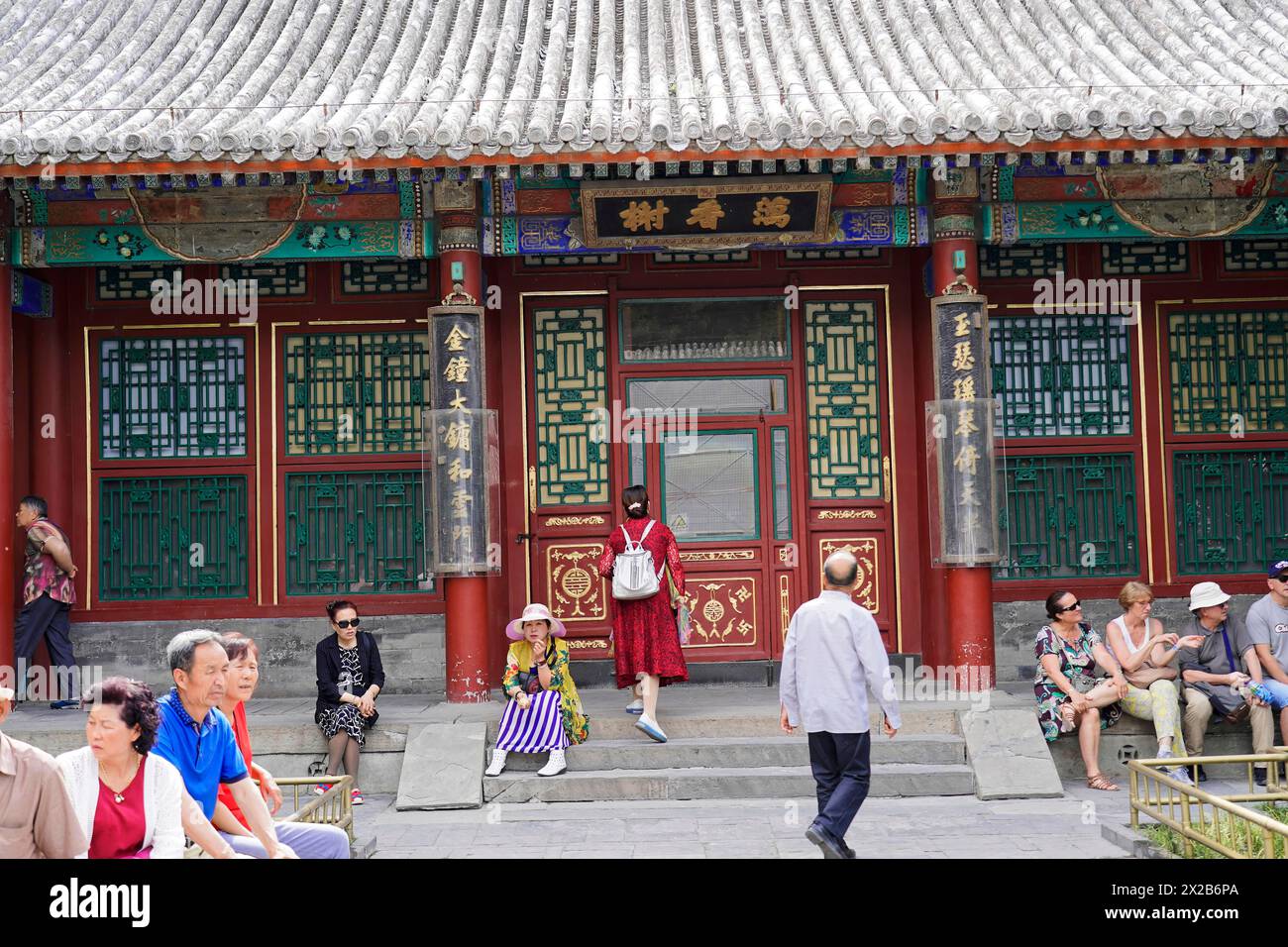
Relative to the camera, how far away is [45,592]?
9.70 meters

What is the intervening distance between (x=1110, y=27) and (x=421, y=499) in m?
6.50

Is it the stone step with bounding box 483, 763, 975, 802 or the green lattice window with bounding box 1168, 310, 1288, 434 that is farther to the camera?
the green lattice window with bounding box 1168, 310, 1288, 434

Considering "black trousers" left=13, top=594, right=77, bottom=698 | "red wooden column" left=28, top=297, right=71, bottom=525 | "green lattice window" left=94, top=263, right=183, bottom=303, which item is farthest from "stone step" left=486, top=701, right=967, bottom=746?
"green lattice window" left=94, top=263, right=183, bottom=303

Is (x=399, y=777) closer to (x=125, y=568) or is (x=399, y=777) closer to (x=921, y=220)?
(x=125, y=568)

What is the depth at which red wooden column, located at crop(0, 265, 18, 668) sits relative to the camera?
9.41 m

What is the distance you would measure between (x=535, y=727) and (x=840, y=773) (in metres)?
2.65

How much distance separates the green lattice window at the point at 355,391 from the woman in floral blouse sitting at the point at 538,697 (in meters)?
2.58

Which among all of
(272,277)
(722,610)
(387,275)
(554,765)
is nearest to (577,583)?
(722,610)

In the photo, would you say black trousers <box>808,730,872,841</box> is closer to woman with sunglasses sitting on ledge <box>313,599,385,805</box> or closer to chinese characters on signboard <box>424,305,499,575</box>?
woman with sunglasses sitting on ledge <box>313,599,385,805</box>

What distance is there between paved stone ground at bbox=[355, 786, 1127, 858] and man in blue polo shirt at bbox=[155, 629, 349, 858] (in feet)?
6.17

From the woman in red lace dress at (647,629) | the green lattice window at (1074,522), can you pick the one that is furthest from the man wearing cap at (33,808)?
the green lattice window at (1074,522)

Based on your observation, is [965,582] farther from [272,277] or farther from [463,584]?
[272,277]

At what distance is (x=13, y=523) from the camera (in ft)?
32.0

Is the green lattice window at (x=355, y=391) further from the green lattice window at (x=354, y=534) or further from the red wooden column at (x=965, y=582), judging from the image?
the red wooden column at (x=965, y=582)
